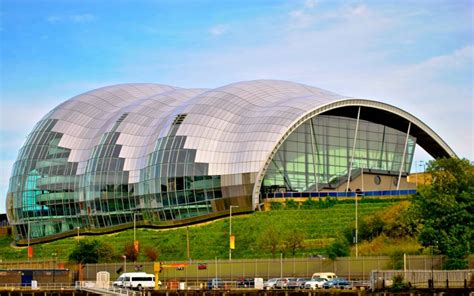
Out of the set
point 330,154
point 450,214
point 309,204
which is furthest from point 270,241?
point 330,154

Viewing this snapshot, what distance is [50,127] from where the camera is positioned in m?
167

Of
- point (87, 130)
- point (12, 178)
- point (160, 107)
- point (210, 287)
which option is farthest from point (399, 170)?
point (210, 287)

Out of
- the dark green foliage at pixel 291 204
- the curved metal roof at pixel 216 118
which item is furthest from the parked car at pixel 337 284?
the curved metal roof at pixel 216 118

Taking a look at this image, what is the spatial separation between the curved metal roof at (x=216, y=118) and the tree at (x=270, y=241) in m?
20.8

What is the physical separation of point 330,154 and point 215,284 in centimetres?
5935

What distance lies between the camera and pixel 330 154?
153750 millimetres

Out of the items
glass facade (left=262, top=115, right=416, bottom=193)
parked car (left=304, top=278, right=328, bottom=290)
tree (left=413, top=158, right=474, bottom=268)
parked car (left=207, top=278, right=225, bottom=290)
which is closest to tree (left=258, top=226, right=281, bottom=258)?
parked car (left=207, top=278, right=225, bottom=290)

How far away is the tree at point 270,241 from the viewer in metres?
118

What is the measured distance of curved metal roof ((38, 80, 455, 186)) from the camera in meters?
143

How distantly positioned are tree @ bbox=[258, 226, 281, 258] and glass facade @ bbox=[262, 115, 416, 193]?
Result: 73.9 ft

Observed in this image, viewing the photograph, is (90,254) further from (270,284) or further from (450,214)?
(450,214)

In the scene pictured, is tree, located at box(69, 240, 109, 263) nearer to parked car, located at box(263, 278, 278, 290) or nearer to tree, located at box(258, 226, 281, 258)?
tree, located at box(258, 226, 281, 258)

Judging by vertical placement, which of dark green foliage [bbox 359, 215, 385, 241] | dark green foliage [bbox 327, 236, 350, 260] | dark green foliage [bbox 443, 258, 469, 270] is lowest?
dark green foliage [bbox 443, 258, 469, 270]

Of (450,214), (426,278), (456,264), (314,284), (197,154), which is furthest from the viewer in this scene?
(197,154)
